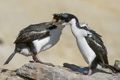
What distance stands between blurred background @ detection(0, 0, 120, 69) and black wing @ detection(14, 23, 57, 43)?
16166 millimetres

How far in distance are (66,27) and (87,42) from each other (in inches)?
940

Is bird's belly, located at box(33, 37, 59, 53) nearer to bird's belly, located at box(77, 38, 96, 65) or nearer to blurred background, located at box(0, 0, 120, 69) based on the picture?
bird's belly, located at box(77, 38, 96, 65)

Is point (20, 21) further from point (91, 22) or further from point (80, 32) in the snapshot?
point (80, 32)

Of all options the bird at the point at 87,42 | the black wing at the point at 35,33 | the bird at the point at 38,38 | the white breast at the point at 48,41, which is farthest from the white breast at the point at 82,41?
the black wing at the point at 35,33

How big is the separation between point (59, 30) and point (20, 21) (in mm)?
22598

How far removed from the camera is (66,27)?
37.6 m

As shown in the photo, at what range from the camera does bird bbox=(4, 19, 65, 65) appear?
14.7 metres

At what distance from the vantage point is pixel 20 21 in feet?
121

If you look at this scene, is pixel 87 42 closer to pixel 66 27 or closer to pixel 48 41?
pixel 48 41

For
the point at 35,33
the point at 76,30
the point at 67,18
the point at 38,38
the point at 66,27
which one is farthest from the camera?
the point at 66,27

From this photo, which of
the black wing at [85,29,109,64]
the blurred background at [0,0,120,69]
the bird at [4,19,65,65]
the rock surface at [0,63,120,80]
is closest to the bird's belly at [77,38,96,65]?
the black wing at [85,29,109,64]

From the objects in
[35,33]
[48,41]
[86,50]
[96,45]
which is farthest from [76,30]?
[35,33]

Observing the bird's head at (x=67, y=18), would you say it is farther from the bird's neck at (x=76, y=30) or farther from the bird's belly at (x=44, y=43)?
the bird's belly at (x=44, y=43)

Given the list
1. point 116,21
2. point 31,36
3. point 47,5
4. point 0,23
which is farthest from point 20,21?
point 31,36
